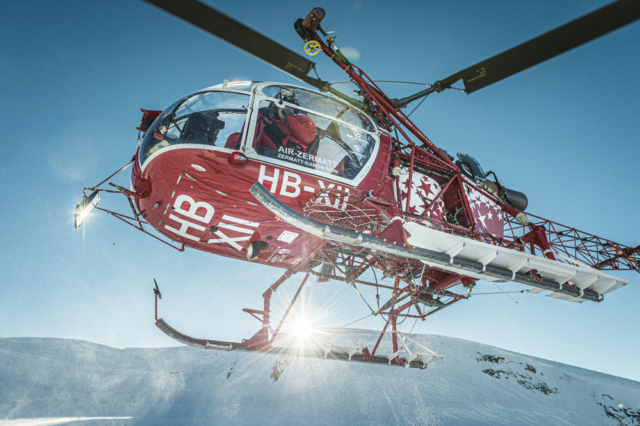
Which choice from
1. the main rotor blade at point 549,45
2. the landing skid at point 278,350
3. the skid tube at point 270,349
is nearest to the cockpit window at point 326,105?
the main rotor blade at point 549,45

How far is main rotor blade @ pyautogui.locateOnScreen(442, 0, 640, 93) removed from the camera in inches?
196

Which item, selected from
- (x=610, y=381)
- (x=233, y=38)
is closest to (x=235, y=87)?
(x=233, y=38)

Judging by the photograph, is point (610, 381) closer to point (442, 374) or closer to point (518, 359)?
point (518, 359)

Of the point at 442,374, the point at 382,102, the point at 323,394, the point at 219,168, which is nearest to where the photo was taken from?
the point at 219,168

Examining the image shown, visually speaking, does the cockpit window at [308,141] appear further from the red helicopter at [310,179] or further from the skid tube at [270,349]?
the skid tube at [270,349]

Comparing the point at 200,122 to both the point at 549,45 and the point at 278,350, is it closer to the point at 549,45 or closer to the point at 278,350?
the point at 278,350

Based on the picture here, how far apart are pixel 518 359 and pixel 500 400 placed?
9987 mm

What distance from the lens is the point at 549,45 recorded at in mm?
5789

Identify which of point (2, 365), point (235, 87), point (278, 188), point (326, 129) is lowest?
point (2, 365)

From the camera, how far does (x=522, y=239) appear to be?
25.6ft

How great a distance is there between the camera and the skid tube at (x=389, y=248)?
3.87 meters

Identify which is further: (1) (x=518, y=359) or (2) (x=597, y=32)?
(1) (x=518, y=359)

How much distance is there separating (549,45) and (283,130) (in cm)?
522

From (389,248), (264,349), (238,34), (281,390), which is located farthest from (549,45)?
(281,390)
